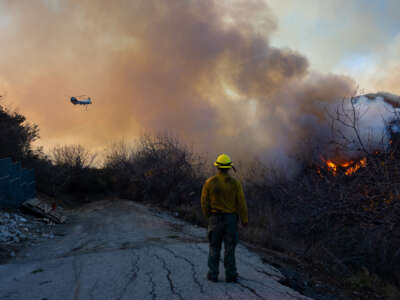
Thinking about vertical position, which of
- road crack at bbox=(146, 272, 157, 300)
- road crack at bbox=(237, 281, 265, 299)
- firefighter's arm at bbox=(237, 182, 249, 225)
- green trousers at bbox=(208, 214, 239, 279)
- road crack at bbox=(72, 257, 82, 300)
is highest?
firefighter's arm at bbox=(237, 182, 249, 225)

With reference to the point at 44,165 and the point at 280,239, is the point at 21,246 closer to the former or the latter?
the point at 280,239

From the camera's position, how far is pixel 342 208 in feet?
26.3

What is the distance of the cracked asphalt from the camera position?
14.5 ft

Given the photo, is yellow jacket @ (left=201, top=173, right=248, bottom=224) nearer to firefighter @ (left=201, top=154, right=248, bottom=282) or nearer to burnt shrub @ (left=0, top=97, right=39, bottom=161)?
firefighter @ (left=201, top=154, right=248, bottom=282)

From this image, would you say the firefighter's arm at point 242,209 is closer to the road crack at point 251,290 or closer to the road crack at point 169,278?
the road crack at point 251,290

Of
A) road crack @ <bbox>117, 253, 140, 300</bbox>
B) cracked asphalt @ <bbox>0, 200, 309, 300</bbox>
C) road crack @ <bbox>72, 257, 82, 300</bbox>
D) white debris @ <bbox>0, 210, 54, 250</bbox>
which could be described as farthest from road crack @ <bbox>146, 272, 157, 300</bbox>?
white debris @ <bbox>0, 210, 54, 250</bbox>

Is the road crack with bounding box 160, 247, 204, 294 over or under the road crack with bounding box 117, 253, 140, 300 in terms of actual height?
over

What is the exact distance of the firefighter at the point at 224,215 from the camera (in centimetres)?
455

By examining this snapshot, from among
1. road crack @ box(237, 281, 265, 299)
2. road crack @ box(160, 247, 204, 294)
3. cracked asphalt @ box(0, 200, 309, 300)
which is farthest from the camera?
road crack @ box(160, 247, 204, 294)

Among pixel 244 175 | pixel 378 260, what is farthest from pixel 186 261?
pixel 244 175

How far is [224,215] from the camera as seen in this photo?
4570mm

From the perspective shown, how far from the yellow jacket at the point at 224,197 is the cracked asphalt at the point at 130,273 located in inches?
43.3

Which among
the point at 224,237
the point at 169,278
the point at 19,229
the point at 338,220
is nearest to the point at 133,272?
the point at 169,278

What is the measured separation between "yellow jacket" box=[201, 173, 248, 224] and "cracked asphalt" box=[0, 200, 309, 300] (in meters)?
1.10
